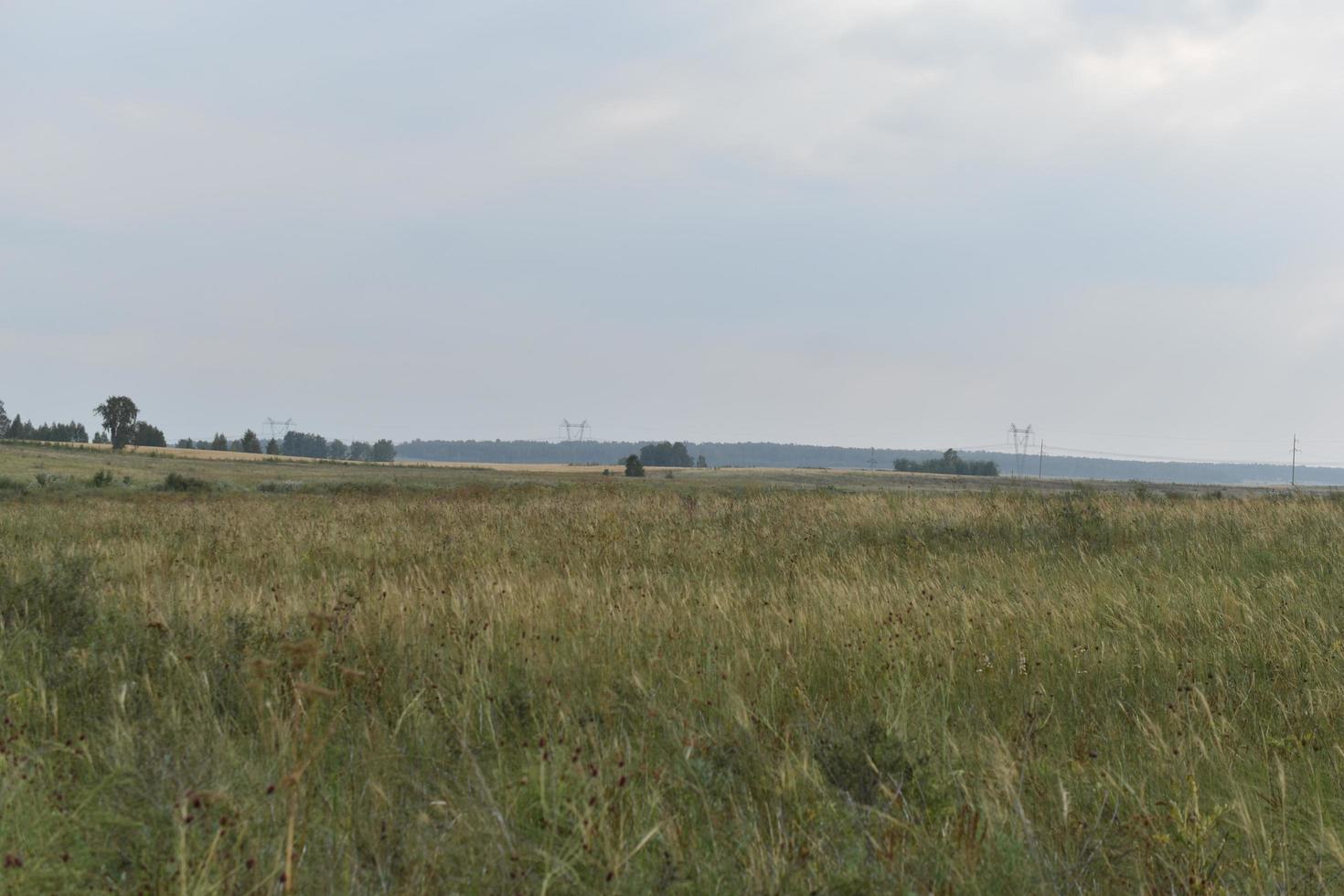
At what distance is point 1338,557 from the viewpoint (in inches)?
351

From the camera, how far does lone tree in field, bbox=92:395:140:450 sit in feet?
425

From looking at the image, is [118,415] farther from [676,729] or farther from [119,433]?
[676,729]

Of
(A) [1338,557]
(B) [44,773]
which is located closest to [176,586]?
(B) [44,773]

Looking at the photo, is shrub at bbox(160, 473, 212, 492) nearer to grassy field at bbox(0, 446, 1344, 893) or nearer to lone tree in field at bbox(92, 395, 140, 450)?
grassy field at bbox(0, 446, 1344, 893)

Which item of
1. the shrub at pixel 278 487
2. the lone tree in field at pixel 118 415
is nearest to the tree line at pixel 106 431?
the lone tree in field at pixel 118 415

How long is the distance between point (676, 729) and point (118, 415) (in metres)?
150

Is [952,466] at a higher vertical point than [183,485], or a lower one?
higher

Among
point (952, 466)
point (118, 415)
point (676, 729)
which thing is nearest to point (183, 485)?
point (676, 729)

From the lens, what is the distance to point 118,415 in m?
A: 130

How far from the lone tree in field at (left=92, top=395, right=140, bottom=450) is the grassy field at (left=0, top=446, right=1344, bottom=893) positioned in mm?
142149

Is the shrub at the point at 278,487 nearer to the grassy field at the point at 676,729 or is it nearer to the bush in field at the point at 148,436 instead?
the grassy field at the point at 676,729

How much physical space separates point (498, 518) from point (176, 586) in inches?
302

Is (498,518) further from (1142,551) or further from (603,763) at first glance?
(603,763)

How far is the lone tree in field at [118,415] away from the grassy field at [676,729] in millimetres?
142149
